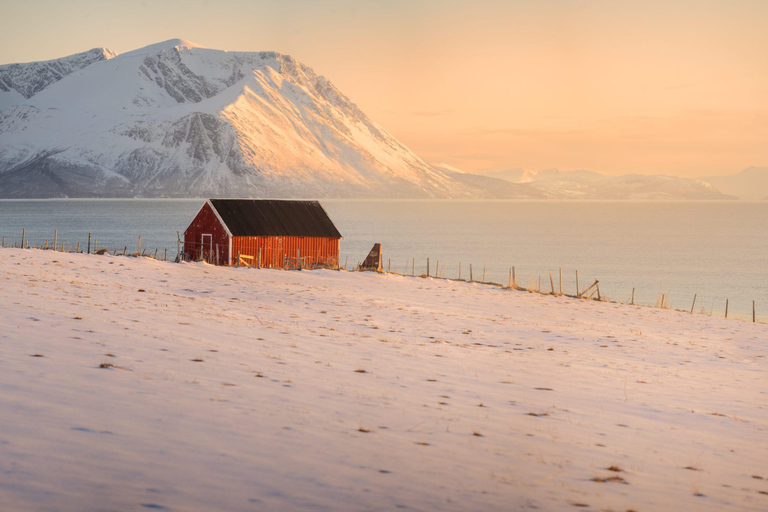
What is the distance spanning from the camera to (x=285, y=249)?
196ft

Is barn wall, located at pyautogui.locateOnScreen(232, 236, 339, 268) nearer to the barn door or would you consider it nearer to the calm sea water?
the barn door

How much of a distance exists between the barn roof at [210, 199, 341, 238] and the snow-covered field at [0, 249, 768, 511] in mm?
33287

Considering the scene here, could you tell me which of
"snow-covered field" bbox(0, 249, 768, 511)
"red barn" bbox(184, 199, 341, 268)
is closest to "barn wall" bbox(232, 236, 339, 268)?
"red barn" bbox(184, 199, 341, 268)

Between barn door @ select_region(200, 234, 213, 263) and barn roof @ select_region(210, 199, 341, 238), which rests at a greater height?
barn roof @ select_region(210, 199, 341, 238)

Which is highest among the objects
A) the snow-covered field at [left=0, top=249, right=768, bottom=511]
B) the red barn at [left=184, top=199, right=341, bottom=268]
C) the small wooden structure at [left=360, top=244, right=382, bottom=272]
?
the red barn at [left=184, top=199, right=341, bottom=268]

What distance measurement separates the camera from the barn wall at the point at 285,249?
2282 inches

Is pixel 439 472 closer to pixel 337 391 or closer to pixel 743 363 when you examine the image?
pixel 337 391

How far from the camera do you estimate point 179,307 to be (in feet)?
77.1

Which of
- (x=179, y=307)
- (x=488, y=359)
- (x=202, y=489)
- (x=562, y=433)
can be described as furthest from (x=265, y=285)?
(x=202, y=489)

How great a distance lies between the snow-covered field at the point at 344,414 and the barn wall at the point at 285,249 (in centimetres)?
3246

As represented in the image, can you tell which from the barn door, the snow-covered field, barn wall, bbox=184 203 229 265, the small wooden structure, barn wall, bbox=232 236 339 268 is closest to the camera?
the snow-covered field

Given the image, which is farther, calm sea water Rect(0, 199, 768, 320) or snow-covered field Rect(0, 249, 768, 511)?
calm sea water Rect(0, 199, 768, 320)

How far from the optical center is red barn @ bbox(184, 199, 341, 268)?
5800cm

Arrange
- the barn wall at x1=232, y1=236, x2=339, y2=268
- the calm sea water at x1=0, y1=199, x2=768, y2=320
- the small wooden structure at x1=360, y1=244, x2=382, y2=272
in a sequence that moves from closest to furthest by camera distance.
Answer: the small wooden structure at x1=360, y1=244, x2=382, y2=272, the barn wall at x1=232, y1=236, x2=339, y2=268, the calm sea water at x1=0, y1=199, x2=768, y2=320
